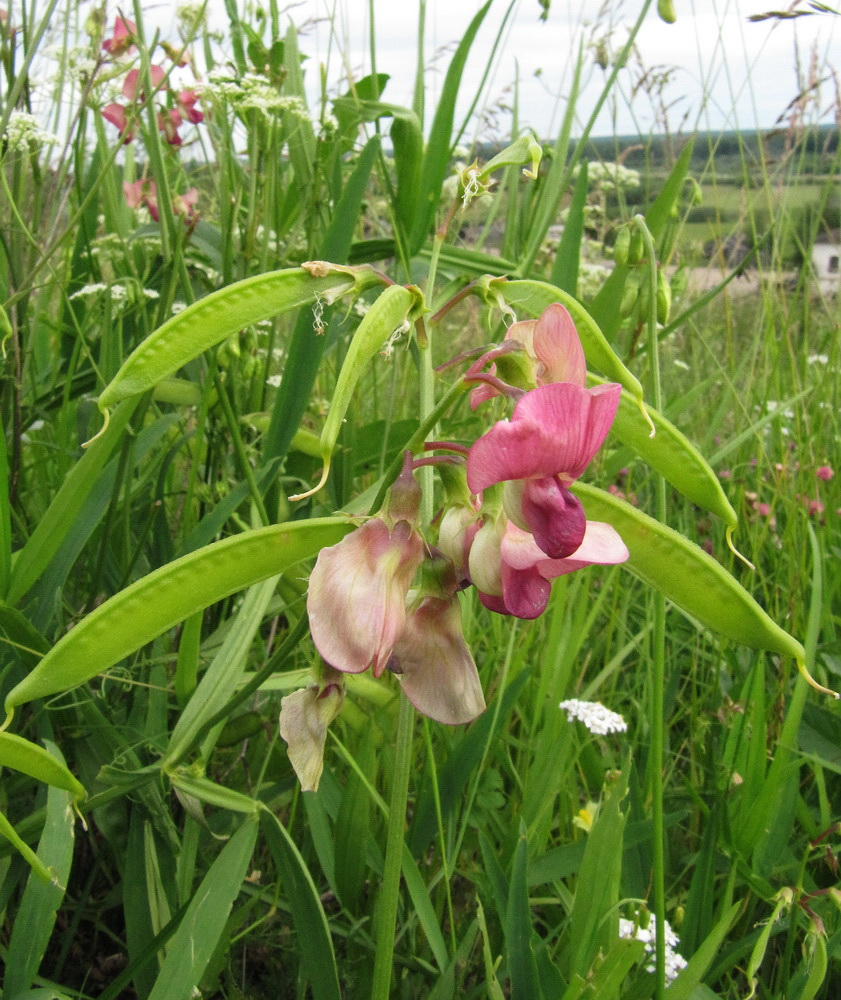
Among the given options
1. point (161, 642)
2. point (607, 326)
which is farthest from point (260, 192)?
point (161, 642)

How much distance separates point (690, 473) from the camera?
68 centimetres

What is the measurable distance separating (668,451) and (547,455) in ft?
0.51

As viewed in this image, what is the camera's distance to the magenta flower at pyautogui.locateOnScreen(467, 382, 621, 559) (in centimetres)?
56

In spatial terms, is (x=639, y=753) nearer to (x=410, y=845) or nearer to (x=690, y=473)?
(x=410, y=845)

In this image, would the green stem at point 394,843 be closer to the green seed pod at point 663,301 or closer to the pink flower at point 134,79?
the green seed pod at point 663,301

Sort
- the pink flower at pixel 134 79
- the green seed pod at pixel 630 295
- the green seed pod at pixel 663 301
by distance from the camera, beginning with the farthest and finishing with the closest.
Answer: the pink flower at pixel 134 79 < the green seed pod at pixel 630 295 < the green seed pod at pixel 663 301

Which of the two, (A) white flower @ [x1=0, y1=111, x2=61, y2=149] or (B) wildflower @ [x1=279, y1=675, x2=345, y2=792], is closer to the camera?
(B) wildflower @ [x1=279, y1=675, x2=345, y2=792]

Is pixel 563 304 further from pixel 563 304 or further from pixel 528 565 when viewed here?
pixel 528 565

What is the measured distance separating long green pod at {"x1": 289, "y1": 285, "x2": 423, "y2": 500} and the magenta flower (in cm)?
8

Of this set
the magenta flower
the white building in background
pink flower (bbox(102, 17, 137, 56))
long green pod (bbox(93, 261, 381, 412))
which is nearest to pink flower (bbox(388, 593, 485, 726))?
the magenta flower

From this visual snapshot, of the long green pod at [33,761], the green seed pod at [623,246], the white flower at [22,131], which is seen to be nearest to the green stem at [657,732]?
the green seed pod at [623,246]

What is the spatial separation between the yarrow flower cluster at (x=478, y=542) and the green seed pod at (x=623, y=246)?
439 mm

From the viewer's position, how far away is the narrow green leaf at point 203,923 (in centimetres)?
86

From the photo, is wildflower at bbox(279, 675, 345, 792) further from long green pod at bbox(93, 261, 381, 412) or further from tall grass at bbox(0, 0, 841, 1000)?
long green pod at bbox(93, 261, 381, 412)
